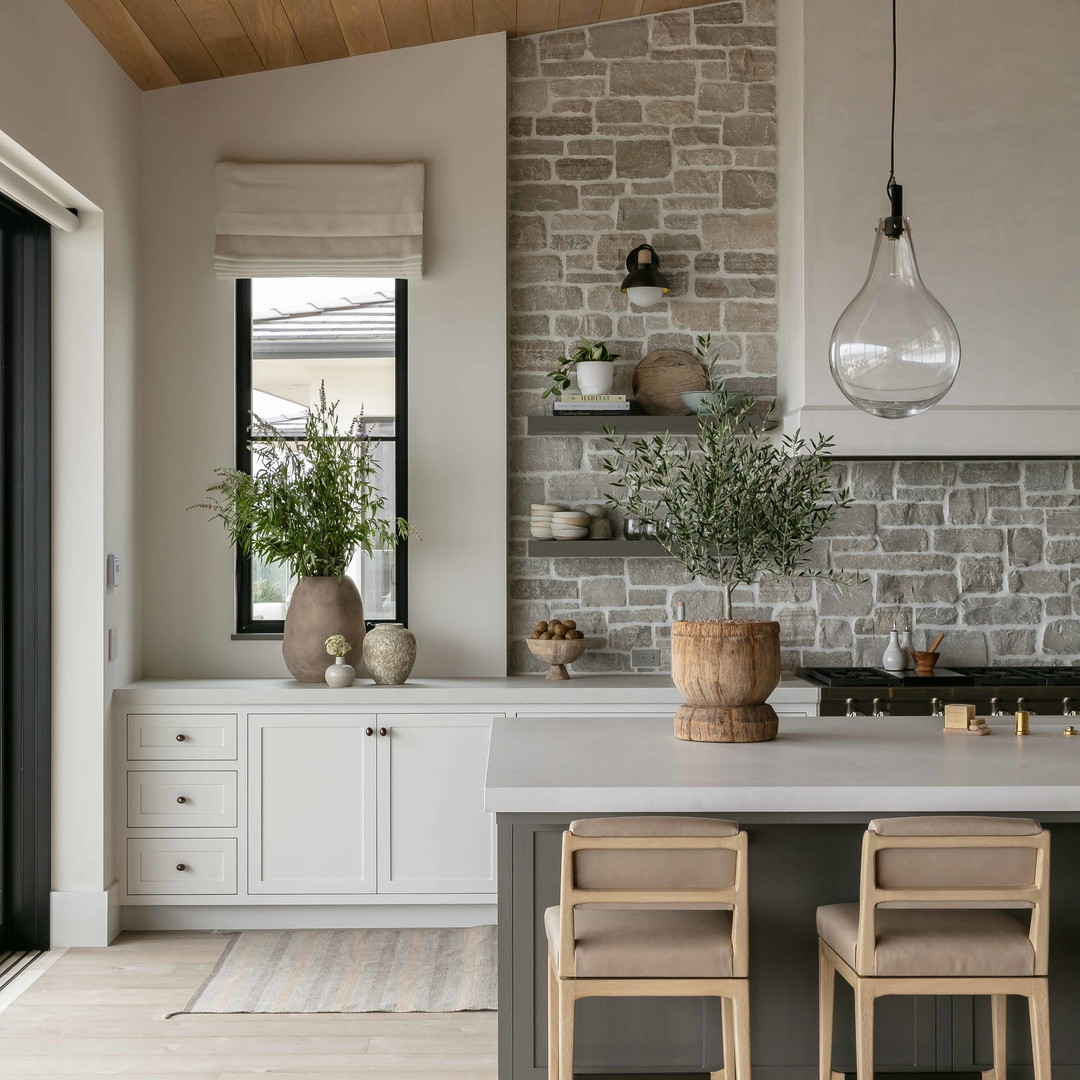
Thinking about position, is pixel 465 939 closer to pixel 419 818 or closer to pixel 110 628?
pixel 419 818

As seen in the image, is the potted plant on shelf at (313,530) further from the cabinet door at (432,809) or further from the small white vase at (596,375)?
the small white vase at (596,375)

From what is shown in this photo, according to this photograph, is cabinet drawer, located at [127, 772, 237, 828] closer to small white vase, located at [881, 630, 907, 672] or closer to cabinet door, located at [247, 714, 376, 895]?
cabinet door, located at [247, 714, 376, 895]

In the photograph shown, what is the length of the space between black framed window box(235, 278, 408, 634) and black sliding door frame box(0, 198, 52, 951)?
874 mm

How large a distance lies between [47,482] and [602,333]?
90.7 inches

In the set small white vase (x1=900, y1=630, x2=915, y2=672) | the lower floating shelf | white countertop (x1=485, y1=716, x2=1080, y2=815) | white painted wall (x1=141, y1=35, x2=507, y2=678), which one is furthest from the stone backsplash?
white countertop (x1=485, y1=716, x2=1080, y2=815)

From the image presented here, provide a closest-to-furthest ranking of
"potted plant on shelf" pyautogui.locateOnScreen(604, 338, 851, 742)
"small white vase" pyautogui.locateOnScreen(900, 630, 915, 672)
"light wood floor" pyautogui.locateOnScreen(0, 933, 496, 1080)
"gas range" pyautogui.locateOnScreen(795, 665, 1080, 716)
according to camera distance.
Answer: "potted plant on shelf" pyautogui.locateOnScreen(604, 338, 851, 742) < "light wood floor" pyautogui.locateOnScreen(0, 933, 496, 1080) < "gas range" pyautogui.locateOnScreen(795, 665, 1080, 716) < "small white vase" pyautogui.locateOnScreen(900, 630, 915, 672)

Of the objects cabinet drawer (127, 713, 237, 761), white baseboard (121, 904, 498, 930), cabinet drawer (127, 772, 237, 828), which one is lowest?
white baseboard (121, 904, 498, 930)

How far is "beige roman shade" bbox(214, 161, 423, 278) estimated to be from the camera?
177 inches

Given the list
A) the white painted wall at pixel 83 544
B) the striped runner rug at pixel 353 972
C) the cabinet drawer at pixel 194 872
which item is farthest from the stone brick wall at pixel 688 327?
the white painted wall at pixel 83 544

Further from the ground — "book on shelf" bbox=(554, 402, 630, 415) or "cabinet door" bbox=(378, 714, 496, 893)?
"book on shelf" bbox=(554, 402, 630, 415)

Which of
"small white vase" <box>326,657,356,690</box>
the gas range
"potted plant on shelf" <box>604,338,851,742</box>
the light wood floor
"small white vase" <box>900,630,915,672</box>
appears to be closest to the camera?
"potted plant on shelf" <box>604,338,851,742</box>

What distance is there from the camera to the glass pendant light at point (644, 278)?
4473 millimetres

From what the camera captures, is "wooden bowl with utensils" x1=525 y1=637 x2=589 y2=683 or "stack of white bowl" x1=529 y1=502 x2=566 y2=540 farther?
"stack of white bowl" x1=529 y1=502 x2=566 y2=540

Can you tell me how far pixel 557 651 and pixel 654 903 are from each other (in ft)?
7.14
